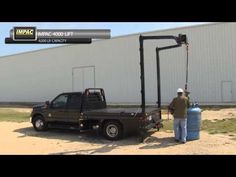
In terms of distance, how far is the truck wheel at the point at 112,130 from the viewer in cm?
1444

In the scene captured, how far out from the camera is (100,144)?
13969mm

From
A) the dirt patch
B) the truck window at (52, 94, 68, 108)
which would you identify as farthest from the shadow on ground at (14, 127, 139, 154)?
the truck window at (52, 94, 68, 108)

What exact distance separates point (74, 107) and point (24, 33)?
7972 millimetres

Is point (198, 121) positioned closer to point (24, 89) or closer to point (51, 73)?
point (51, 73)

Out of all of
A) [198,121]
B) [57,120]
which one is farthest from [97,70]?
[198,121]

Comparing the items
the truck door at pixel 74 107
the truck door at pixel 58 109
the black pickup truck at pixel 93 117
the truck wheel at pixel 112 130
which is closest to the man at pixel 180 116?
the black pickup truck at pixel 93 117

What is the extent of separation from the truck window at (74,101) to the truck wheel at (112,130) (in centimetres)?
170

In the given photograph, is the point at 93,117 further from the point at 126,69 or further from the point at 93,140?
the point at 126,69

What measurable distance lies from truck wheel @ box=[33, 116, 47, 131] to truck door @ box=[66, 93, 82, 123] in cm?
155

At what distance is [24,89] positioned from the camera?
46906 millimetres

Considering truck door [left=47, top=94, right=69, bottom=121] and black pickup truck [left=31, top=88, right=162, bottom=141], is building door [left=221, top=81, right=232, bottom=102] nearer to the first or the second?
black pickup truck [left=31, top=88, right=162, bottom=141]

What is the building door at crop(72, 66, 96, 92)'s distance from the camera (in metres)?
38.6

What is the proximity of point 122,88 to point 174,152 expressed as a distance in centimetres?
2392

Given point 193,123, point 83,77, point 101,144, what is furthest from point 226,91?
point 101,144
